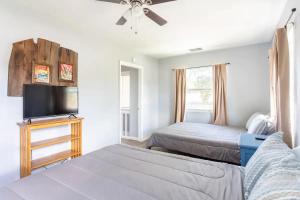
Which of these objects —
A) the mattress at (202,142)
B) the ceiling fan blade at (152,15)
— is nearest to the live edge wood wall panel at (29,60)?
the ceiling fan blade at (152,15)

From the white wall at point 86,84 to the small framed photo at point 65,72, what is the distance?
0.74 feet

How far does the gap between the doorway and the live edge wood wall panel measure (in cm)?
212

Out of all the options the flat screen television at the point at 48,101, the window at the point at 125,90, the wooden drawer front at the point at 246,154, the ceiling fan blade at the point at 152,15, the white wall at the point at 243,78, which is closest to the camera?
the ceiling fan blade at the point at 152,15

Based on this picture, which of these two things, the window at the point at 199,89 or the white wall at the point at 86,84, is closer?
the white wall at the point at 86,84

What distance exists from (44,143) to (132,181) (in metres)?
1.72

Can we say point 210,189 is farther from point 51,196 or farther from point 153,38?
point 153,38

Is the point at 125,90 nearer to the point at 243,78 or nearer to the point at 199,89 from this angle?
the point at 199,89

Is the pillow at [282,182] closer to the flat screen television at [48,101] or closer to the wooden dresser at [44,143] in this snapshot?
the wooden dresser at [44,143]

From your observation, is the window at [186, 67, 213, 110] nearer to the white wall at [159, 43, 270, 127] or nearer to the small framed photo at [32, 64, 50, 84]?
the white wall at [159, 43, 270, 127]

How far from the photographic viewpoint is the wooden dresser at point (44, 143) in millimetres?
2189

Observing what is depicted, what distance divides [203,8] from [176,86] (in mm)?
2847

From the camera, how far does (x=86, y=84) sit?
3.23 metres

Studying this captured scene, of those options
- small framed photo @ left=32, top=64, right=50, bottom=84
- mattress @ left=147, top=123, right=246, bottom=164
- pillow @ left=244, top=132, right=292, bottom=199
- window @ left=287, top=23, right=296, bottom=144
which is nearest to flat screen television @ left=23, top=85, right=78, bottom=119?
small framed photo @ left=32, top=64, right=50, bottom=84

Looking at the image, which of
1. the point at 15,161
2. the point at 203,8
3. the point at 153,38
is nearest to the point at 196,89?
the point at 153,38
